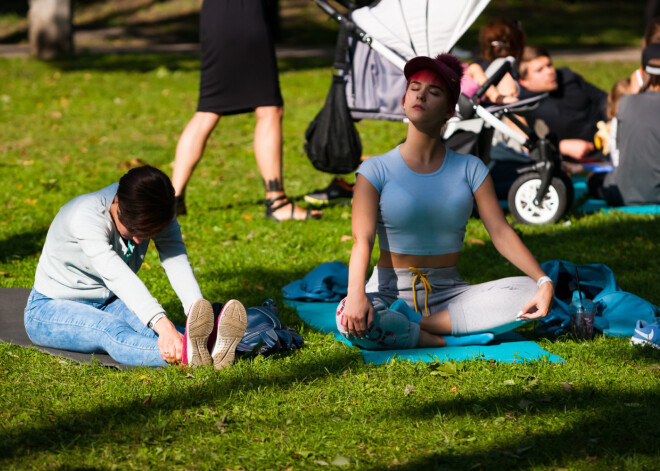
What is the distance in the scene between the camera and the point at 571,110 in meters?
8.82

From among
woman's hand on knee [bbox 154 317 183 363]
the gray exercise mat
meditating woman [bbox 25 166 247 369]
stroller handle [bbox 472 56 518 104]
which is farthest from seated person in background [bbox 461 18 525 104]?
woman's hand on knee [bbox 154 317 183 363]

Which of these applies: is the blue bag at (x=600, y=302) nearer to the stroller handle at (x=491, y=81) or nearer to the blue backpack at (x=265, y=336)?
the blue backpack at (x=265, y=336)

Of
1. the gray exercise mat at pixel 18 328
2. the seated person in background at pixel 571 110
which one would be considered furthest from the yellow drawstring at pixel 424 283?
the seated person in background at pixel 571 110

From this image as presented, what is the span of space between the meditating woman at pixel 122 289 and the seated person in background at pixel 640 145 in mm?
4558

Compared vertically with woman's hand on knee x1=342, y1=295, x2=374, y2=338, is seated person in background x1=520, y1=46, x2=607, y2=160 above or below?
above

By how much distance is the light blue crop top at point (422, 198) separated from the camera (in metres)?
4.25

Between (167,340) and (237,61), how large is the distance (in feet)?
11.2

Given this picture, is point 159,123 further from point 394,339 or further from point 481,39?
point 394,339

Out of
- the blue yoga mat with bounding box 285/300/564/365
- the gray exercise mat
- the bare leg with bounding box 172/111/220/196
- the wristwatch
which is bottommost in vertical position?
the gray exercise mat

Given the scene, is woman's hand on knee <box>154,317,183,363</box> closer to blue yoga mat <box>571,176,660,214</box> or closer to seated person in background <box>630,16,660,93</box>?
blue yoga mat <box>571,176,660,214</box>

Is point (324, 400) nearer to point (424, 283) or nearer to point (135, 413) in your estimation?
point (135, 413)

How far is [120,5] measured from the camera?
97.5 feet

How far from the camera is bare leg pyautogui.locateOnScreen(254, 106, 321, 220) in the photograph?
680cm

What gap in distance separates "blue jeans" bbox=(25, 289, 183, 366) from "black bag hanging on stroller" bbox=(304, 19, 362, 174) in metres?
2.85
